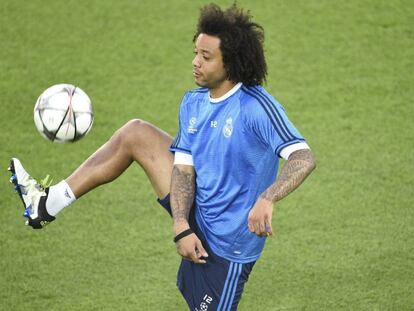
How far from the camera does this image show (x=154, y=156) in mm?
5816

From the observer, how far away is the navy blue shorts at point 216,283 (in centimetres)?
557

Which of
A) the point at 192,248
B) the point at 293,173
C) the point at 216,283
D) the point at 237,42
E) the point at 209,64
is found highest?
the point at 237,42

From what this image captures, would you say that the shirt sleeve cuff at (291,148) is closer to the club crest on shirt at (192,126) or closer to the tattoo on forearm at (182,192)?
the club crest on shirt at (192,126)

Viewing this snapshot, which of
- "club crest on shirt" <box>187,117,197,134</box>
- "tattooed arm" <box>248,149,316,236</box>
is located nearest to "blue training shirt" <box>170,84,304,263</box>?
"club crest on shirt" <box>187,117,197,134</box>

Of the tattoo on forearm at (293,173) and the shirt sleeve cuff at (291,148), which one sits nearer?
the tattoo on forearm at (293,173)

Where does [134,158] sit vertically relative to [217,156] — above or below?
below

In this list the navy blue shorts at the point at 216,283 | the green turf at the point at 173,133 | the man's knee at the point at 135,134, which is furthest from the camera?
the green turf at the point at 173,133

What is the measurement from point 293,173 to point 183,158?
0.88 m

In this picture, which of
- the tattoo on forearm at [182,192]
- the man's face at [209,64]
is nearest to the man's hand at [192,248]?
the tattoo on forearm at [182,192]

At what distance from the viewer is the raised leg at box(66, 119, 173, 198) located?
5809 millimetres

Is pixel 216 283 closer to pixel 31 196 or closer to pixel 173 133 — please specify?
pixel 31 196

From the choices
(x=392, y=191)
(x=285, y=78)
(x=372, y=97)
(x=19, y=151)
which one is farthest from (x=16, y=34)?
(x=392, y=191)

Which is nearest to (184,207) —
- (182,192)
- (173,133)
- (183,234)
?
(182,192)

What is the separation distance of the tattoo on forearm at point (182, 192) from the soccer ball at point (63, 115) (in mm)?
836
